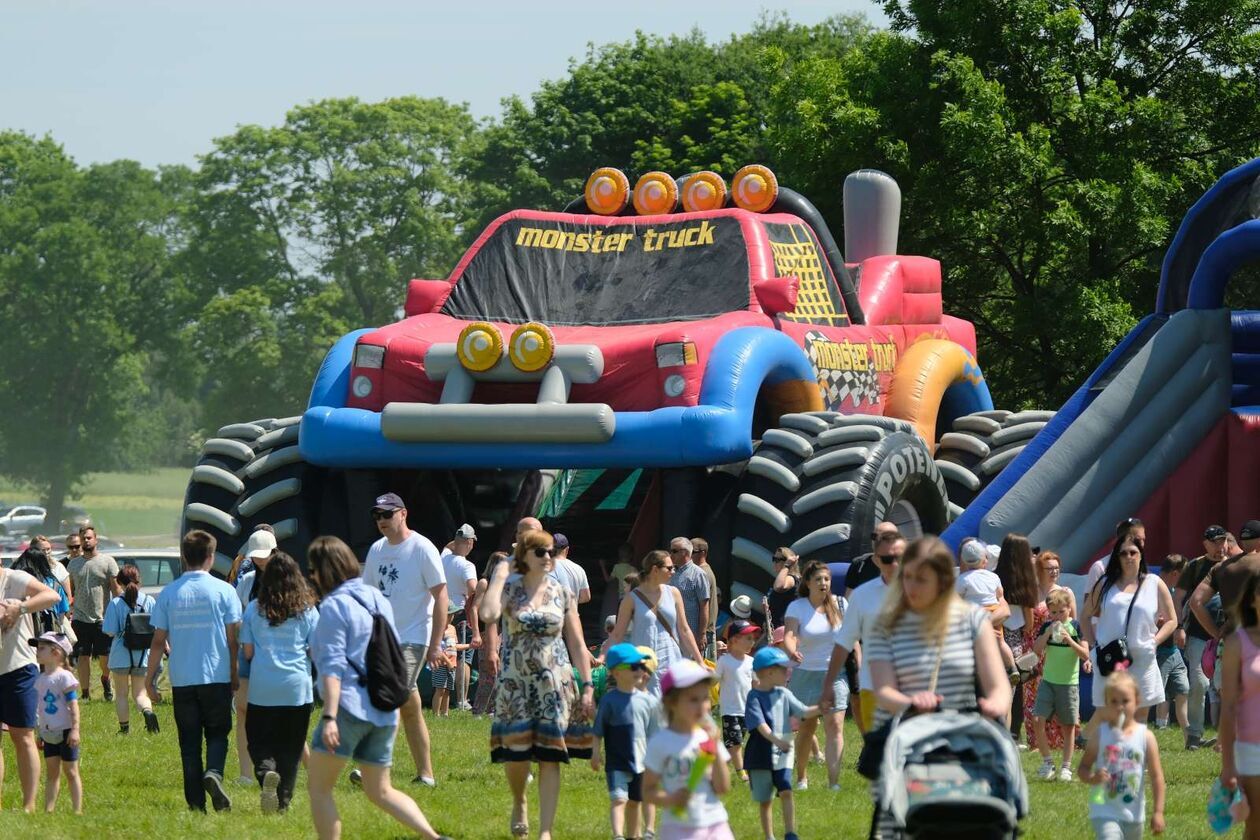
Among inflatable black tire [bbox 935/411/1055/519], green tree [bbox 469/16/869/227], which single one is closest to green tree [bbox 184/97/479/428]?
green tree [bbox 469/16/869/227]

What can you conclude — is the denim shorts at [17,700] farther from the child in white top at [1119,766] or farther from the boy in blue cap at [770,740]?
the child in white top at [1119,766]

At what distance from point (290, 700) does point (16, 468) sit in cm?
6464

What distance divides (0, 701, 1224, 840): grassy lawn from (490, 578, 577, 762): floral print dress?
533 mm

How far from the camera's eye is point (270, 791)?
9.64m

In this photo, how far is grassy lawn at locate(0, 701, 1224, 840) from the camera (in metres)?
9.55

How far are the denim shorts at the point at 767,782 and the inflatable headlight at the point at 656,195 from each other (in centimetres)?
802

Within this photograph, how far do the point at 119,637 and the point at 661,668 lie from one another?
5.35 m

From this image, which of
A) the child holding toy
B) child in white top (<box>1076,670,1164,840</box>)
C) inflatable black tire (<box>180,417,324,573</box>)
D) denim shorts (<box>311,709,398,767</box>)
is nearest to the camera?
the child holding toy

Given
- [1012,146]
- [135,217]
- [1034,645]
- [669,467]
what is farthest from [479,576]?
[135,217]

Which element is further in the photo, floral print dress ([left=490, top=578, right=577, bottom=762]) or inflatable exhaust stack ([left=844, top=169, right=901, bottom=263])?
inflatable exhaust stack ([left=844, top=169, right=901, bottom=263])

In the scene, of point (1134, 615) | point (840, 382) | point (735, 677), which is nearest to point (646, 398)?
point (840, 382)

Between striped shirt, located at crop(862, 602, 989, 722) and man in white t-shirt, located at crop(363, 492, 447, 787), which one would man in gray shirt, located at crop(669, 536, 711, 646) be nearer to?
man in white t-shirt, located at crop(363, 492, 447, 787)

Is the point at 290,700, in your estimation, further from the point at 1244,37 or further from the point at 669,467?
the point at 1244,37

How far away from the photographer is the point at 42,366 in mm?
68562
